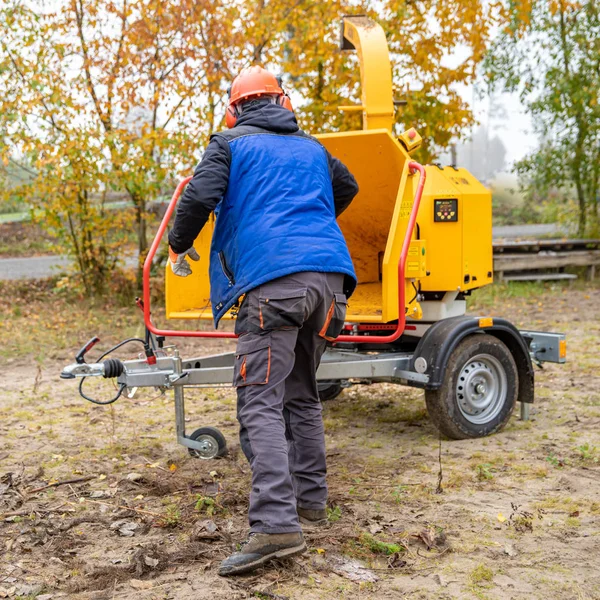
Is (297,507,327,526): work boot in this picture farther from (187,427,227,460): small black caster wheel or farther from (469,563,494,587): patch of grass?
(187,427,227,460): small black caster wheel

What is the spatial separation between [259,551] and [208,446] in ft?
5.70

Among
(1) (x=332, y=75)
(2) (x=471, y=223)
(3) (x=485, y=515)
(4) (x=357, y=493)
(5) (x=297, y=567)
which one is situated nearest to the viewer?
(5) (x=297, y=567)

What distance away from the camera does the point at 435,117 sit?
10.8m

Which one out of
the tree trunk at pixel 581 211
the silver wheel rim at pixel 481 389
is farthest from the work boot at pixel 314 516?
the tree trunk at pixel 581 211

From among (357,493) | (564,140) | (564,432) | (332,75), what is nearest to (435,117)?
(332,75)

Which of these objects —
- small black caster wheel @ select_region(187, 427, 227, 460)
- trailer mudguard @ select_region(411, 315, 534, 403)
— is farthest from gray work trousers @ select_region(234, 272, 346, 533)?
trailer mudguard @ select_region(411, 315, 534, 403)

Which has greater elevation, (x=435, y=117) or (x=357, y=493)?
(x=435, y=117)

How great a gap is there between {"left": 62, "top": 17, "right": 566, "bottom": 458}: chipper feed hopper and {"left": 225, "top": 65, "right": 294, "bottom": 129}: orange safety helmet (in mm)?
986

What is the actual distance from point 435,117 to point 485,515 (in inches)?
297

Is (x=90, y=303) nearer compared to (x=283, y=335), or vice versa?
(x=283, y=335)

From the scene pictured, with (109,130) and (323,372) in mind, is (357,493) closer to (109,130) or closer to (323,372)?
(323,372)

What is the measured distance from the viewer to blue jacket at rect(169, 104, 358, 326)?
3.74 m

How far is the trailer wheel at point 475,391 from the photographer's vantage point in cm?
539

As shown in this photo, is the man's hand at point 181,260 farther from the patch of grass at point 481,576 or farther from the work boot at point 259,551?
the patch of grass at point 481,576
